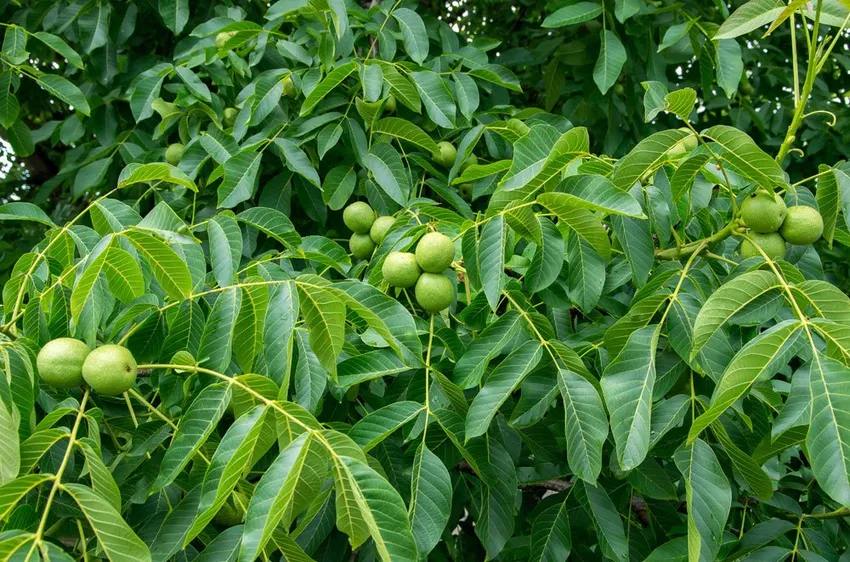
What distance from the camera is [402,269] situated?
167 centimetres

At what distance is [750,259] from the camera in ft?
4.95

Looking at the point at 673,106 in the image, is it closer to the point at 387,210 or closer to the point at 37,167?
the point at 387,210

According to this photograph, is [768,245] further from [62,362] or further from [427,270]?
[62,362]

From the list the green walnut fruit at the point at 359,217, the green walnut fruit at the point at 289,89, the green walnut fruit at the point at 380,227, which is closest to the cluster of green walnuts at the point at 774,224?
the green walnut fruit at the point at 380,227

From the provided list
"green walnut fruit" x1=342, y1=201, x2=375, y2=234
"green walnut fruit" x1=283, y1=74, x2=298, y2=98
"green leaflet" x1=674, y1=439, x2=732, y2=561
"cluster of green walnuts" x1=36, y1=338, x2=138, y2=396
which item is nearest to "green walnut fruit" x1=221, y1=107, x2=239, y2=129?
"green walnut fruit" x1=283, y1=74, x2=298, y2=98

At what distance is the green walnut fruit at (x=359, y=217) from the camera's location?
231 centimetres

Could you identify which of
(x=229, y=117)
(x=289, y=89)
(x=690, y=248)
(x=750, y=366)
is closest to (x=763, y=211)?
(x=690, y=248)

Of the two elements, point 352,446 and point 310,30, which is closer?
point 352,446

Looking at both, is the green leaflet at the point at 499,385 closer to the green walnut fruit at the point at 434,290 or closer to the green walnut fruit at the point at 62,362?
the green walnut fruit at the point at 434,290

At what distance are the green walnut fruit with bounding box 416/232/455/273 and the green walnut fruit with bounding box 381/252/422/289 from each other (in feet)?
0.07

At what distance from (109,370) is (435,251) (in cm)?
65

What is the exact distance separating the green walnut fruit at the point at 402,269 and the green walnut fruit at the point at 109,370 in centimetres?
54

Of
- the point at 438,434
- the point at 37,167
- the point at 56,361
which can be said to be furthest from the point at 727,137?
the point at 37,167

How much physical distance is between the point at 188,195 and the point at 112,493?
1.60 meters
